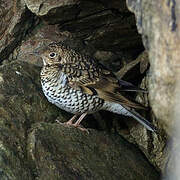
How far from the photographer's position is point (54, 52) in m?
6.45

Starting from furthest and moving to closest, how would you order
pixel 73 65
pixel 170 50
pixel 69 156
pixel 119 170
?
pixel 73 65
pixel 119 170
pixel 69 156
pixel 170 50

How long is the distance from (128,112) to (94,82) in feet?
2.10

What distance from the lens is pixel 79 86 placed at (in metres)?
6.25

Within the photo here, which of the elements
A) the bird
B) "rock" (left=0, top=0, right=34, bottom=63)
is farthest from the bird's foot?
"rock" (left=0, top=0, right=34, bottom=63)

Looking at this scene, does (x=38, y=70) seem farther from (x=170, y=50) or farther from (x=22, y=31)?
(x=170, y=50)

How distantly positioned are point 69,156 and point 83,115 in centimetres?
118

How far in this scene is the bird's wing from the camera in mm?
6270

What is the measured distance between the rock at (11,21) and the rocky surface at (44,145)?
559 millimetres

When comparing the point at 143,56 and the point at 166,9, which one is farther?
the point at 143,56

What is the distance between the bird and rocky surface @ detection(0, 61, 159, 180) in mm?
247

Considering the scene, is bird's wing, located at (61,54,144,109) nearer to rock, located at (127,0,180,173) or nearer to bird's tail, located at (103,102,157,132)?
bird's tail, located at (103,102,157,132)

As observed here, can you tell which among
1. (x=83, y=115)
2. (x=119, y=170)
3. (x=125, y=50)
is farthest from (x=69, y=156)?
(x=125, y=50)

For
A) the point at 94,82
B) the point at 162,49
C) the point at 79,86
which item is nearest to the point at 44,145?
the point at 79,86

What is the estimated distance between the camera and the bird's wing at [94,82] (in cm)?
627
